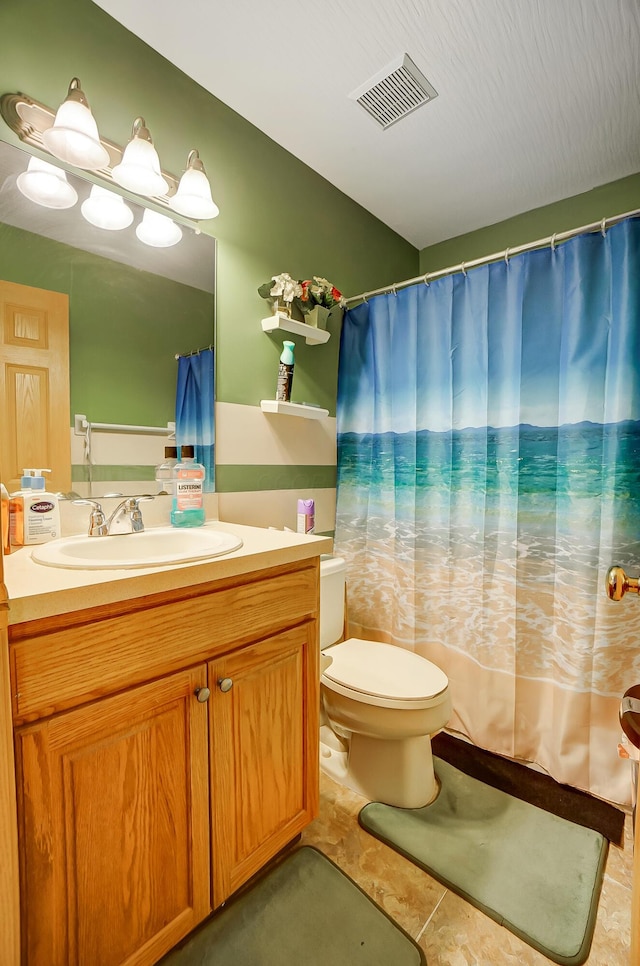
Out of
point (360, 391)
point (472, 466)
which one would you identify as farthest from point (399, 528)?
point (360, 391)

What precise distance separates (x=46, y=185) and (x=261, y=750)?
60.0 inches

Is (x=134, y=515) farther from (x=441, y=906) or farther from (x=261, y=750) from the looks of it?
(x=441, y=906)

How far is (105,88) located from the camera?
1.22 metres

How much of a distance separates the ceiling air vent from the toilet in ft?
5.26

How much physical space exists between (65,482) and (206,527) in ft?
1.34

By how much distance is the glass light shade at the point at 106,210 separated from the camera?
119cm

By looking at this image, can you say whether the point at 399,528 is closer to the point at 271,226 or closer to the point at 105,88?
the point at 271,226

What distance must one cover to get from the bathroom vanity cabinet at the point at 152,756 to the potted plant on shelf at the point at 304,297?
1.04 m

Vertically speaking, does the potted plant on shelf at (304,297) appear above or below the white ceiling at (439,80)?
below

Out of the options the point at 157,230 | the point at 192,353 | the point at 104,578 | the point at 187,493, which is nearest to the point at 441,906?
the point at 104,578

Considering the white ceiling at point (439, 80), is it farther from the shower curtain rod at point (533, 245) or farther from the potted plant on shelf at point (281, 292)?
the potted plant on shelf at point (281, 292)

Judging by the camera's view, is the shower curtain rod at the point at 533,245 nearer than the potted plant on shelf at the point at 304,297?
Yes

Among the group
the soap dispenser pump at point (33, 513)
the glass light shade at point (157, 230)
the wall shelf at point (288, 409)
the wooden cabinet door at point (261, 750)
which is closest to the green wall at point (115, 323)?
the glass light shade at point (157, 230)

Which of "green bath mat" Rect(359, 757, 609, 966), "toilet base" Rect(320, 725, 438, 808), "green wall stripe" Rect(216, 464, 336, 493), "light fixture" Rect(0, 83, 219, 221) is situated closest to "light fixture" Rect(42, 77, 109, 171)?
"light fixture" Rect(0, 83, 219, 221)
